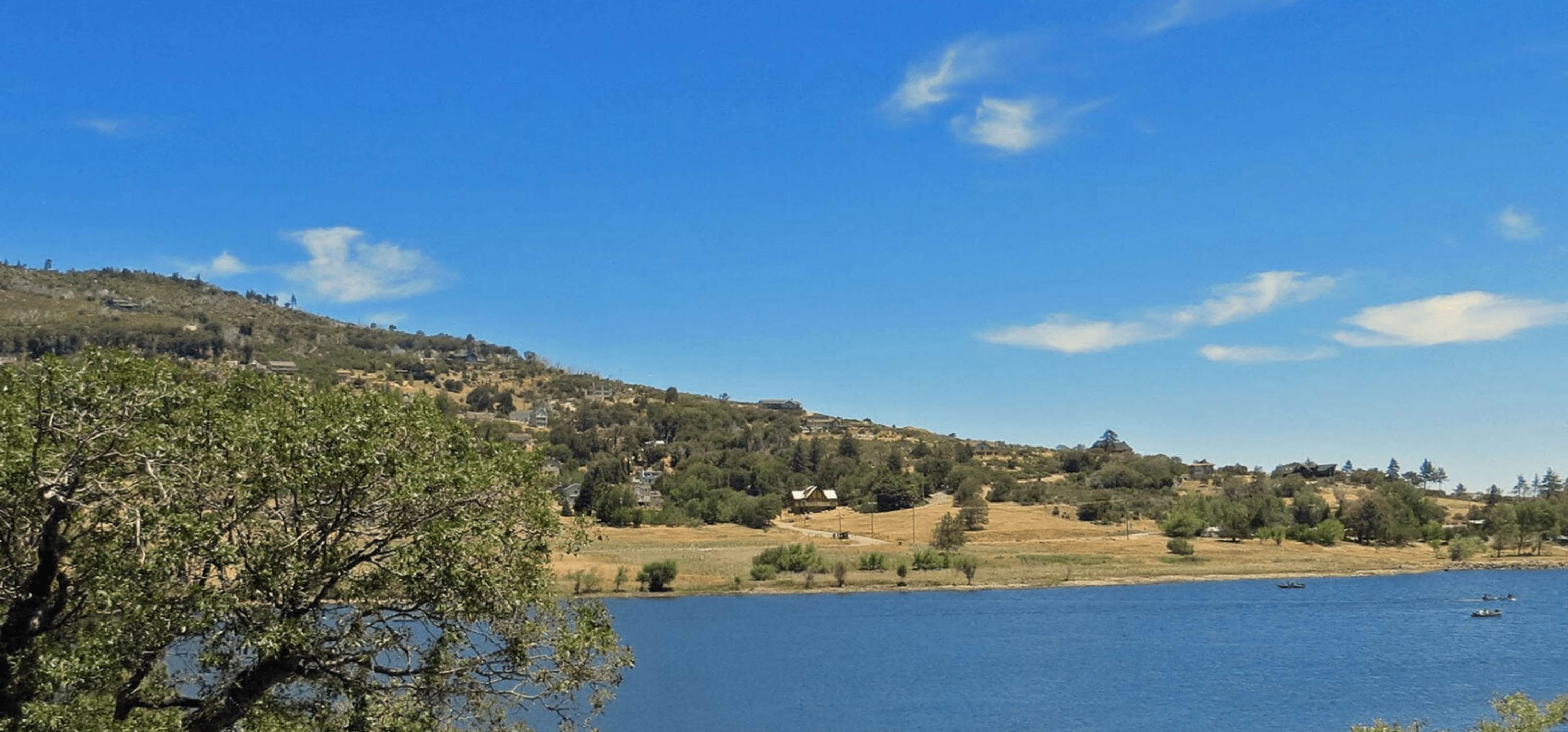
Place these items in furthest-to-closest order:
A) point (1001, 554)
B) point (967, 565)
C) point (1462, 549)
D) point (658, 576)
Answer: point (1462, 549) → point (1001, 554) → point (967, 565) → point (658, 576)

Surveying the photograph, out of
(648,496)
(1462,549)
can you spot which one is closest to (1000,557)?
(1462,549)

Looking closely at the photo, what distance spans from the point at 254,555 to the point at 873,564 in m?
92.1

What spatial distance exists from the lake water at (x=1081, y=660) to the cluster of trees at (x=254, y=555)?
30.9 m

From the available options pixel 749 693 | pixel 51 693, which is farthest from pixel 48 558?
pixel 749 693

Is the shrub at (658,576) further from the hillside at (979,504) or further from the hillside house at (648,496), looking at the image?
the hillside house at (648,496)

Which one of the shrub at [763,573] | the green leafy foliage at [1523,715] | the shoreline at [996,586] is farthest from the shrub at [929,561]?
the green leafy foliage at [1523,715]

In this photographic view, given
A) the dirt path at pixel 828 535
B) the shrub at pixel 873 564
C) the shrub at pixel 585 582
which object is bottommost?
the shrub at pixel 585 582

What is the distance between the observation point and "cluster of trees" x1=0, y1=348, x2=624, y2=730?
47.3 ft

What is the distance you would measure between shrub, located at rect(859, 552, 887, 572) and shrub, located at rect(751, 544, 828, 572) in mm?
3727

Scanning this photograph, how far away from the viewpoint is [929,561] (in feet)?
345

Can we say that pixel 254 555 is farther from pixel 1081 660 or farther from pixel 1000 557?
pixel 1000 557

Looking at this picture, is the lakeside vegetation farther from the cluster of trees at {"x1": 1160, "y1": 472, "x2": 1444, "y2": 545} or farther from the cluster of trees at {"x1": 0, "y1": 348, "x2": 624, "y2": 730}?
the cluster of trees at {"x1": 1160, "y1": 472, "x2": 1444, "y2": 545}

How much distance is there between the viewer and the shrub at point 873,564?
104 m

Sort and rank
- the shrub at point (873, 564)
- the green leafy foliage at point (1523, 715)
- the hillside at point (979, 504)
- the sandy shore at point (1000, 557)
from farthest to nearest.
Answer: the hillside at point (979, 504) < the shrub at point (873, 564) < the sandy shore at point (1000, 557) < the green leafy foliage at point (1523, 715)
